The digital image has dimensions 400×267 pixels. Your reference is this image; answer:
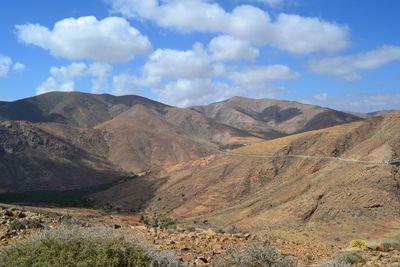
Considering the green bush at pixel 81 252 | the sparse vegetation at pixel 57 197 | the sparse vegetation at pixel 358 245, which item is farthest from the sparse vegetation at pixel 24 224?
the sparse vegetation at pixel 57 197

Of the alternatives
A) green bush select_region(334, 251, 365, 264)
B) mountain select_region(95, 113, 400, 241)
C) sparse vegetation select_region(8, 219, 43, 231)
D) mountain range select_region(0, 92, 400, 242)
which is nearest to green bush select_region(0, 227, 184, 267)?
green bush select_region(334, 251, 365, 264)

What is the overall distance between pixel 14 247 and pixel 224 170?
5570cm

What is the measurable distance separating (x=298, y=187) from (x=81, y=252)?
39872 millimetres

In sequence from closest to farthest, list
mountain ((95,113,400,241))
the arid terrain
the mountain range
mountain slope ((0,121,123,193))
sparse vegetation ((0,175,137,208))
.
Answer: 1. the arid terrain
2. mountain ((95,113,400,241))
3. the mountain range
4. sparse vegetation ((0,175,137,208))
5. mountain slope ((0,121,123,193))

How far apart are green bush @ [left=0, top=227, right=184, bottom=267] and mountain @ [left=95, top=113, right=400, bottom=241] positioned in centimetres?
2232

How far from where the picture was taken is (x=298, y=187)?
150 feet

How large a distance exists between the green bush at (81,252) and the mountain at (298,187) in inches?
879

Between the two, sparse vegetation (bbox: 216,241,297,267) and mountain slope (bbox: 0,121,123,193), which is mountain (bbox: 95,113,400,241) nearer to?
sparse vegetation (bbox: 216,241,297,267)

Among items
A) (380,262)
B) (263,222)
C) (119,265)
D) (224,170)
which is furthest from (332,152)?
(119,265)

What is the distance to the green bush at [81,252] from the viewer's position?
744cm

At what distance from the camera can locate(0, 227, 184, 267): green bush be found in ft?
24.4

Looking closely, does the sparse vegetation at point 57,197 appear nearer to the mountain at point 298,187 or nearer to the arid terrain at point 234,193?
the arid terrain at point 234,193

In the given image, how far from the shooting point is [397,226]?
3278cm

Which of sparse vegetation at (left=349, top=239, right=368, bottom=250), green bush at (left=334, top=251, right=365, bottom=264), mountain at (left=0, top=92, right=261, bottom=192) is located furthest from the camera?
mountain at (left=0, top=92, right=261, bottom=192)
